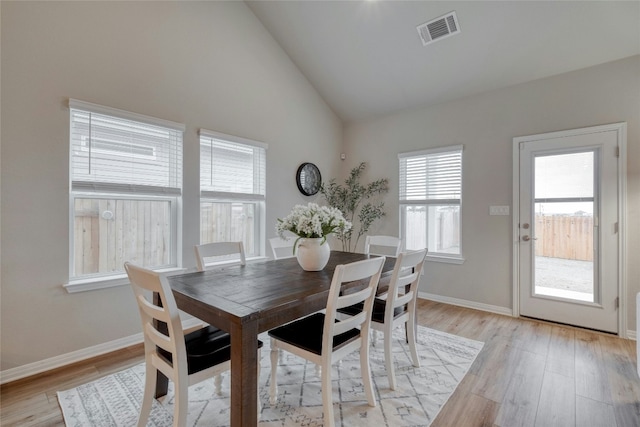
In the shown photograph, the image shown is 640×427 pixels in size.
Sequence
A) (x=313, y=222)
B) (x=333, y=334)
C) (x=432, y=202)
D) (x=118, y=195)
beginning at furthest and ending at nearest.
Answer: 1. (x=432, y=202)
2. (x=118, y=195)
3. (x=313, y=222)
4. (x=333, y=334)

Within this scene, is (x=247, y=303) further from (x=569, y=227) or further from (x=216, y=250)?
(x=569, y=227)

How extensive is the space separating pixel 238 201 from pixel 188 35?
1.79 m

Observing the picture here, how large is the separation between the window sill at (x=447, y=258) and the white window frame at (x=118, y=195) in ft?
10.2

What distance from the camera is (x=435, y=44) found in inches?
129

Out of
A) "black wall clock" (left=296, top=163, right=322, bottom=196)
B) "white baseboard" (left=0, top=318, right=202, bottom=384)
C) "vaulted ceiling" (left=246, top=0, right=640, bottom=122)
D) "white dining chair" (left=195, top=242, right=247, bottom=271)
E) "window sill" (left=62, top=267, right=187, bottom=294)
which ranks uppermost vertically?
"vaulted ceiling" (left=246, top=0, right=640, bottom=122)

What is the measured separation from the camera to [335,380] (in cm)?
211

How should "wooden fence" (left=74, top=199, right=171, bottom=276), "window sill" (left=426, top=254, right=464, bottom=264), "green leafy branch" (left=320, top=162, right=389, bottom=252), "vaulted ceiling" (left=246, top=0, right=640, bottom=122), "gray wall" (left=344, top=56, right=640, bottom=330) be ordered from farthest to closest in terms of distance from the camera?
1. "green leafy branch" (left=320, top=162, right=389, bottom=252)
2. "window sill" (left=426, top=254, right=464, bottom=264)
3. "gray wall" (left=344, top=56, right=640, bottom=330)
4. "vaulted ceiling" (left=246, top=0, right=640, bottom=122)
5. "wooden fence" (left=74, top=199, right=171, bottom=276)

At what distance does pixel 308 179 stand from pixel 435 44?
7.40ft

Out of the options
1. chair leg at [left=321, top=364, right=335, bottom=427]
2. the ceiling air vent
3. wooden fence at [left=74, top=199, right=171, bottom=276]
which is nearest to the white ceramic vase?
chair leg at [left=321, top=364, right=335, bottom=427]

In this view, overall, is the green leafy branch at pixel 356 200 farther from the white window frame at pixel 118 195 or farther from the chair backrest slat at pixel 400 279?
the chair backrest slat at pixel 400 279

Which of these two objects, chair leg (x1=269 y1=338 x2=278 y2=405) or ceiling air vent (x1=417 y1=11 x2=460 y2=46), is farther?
ceiling air vent (x1=417 y1=11 x2=460 y2=46)

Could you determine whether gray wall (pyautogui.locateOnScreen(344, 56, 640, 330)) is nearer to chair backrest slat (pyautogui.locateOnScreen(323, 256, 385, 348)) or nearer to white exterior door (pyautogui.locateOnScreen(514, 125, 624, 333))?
white exterior door (pyautogui.locateOnScreen(514, 125, 624, 333))

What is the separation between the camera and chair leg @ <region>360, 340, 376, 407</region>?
1793 mm

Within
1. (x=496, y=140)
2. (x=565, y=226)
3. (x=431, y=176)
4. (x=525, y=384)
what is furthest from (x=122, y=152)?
(x=565, y=226)
